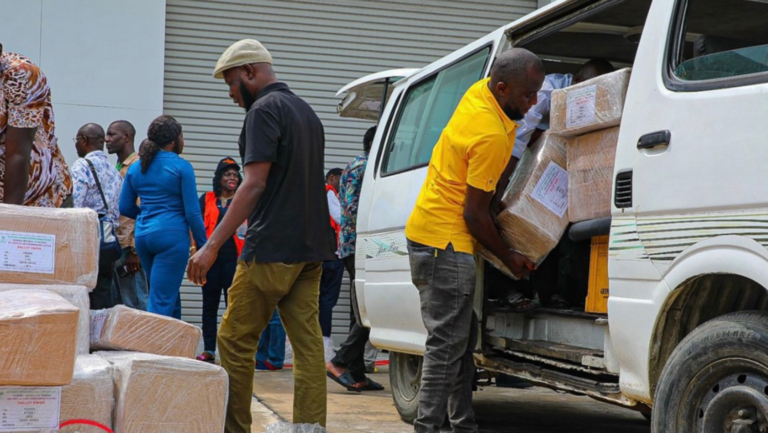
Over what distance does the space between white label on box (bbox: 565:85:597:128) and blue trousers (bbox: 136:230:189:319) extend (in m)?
3.53

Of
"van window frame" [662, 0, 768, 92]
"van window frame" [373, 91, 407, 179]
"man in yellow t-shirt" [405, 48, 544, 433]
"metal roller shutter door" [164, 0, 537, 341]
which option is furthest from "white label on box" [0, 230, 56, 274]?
"metal roller shutter door" [164, 0, 537, 341]

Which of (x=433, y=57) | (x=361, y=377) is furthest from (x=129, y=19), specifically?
(x=361, y=377)

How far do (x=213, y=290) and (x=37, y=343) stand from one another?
525 cm

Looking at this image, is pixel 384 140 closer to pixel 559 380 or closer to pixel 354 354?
pixel 354 354

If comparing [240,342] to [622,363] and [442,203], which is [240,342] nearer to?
[442,203]

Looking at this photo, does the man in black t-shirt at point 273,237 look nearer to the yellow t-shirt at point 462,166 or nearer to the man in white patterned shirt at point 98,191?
the yellow t-shirt at point 462,166

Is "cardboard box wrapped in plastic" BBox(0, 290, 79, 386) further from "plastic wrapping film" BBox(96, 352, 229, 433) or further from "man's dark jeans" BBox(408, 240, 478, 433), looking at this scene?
"man's dark jeans" BBox(408, 240, 478, 433)

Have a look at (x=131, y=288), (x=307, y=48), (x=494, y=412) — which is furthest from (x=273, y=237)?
(x=307, y=48)

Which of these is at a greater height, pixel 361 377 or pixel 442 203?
pixel 442 203

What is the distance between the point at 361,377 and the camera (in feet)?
23.6

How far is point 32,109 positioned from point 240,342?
1.40 meters

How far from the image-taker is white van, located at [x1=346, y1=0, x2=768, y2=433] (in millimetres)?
3055

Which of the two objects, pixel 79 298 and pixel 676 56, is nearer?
pixel 676 56

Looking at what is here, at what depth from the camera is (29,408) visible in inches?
127
